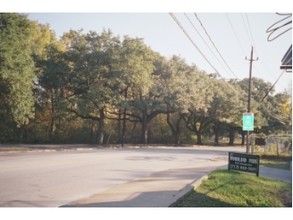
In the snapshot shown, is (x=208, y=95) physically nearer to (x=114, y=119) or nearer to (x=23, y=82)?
(x=114, y=119)

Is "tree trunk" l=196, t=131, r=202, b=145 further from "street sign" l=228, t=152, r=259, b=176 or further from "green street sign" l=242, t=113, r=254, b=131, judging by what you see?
"street sign" l=228, t=152, r=259, b=176

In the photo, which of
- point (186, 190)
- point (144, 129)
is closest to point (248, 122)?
point (186, 190)

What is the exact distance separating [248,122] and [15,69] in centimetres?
780

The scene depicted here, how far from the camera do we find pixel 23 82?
12.1 meters

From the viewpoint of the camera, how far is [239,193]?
679cm

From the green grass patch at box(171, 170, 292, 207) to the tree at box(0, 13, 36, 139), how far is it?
5.87 m

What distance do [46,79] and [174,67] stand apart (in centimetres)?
720

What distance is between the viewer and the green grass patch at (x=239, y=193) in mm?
6047

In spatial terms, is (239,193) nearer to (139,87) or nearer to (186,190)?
(186,190)

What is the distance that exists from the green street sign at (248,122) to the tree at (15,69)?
6410 mm

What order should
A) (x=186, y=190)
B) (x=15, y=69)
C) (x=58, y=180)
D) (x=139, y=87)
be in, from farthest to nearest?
(x=139, y=87) < (x=15, y=69) < (x=58, y=180) < (x=186, y=190)

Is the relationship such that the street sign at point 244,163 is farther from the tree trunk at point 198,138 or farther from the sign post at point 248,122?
the tree trunk at point 198,138

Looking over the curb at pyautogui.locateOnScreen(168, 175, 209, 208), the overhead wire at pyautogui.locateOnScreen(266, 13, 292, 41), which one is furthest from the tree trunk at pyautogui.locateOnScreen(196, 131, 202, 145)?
the overhead wire at pyautogui.locateOnScreen(266, 13, 292, 41)
